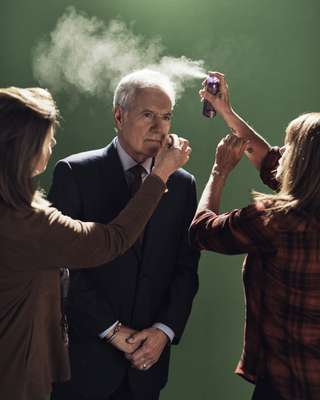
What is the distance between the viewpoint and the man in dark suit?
2.08 meters

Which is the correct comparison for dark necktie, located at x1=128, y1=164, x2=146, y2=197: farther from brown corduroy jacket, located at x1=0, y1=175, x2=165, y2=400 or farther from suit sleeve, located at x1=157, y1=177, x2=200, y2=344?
brown corduroy jacket, located at x1=0, y1=175, x2=165, y2=400

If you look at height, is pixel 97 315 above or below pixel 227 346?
above

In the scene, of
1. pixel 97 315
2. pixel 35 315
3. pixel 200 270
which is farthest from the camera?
pixel 200 270

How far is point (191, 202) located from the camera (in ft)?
7.54

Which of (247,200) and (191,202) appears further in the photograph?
(247,200)

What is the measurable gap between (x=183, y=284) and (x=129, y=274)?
0.86 ft

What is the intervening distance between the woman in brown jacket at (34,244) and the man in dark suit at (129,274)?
30 centimetres

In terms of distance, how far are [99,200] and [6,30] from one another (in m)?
1.22

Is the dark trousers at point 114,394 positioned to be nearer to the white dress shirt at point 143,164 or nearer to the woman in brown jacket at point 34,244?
the white dress shirt at point 143,164

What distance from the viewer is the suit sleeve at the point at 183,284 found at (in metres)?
2.20

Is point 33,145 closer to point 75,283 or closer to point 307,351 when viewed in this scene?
point 75,283

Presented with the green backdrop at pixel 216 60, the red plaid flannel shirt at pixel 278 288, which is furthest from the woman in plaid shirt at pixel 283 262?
the green backdrop at pixel 216 60

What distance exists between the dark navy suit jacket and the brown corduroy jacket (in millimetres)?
301

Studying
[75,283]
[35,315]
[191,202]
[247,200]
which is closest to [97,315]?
[75,283]
